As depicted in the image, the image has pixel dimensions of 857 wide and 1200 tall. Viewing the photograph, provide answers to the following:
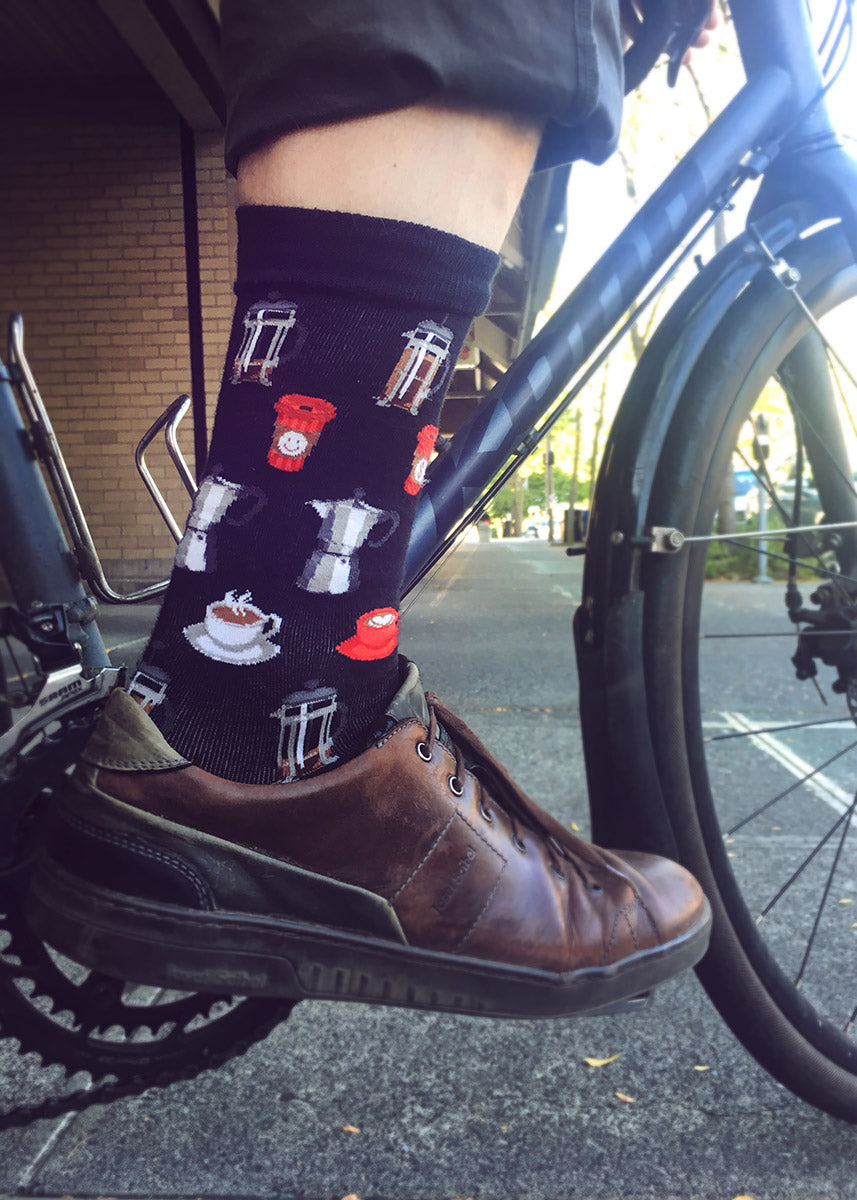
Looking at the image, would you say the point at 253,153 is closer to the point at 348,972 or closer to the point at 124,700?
the point at 124,700

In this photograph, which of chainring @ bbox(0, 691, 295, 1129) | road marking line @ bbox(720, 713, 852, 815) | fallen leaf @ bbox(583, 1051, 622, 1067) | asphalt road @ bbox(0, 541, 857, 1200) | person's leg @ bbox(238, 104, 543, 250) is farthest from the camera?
road marking line @ bbox(720, 713, 852, 815)

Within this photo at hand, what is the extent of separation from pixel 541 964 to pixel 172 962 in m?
0.32

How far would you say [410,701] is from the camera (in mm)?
814

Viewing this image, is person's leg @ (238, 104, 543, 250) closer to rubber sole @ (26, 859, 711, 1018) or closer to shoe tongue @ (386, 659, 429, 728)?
shoe tongue @ (386, 659, 429, 728)

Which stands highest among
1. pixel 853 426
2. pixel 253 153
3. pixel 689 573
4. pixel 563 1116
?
pixel 253 153

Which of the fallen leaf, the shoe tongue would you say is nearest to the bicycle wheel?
the fallen leaf

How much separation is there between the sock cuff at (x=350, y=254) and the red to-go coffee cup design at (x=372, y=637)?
0.26 m

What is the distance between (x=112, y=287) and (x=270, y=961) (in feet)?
2.58

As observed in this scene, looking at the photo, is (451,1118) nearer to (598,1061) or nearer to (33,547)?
(598,1061)

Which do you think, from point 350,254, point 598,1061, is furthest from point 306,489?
point 598,1061

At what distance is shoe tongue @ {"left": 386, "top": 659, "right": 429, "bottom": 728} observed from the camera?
0.80m

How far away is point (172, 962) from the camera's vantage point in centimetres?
74

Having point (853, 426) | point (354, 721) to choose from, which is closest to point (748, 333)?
point (853, 426)

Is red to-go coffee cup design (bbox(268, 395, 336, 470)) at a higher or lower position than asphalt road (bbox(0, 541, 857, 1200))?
higher
